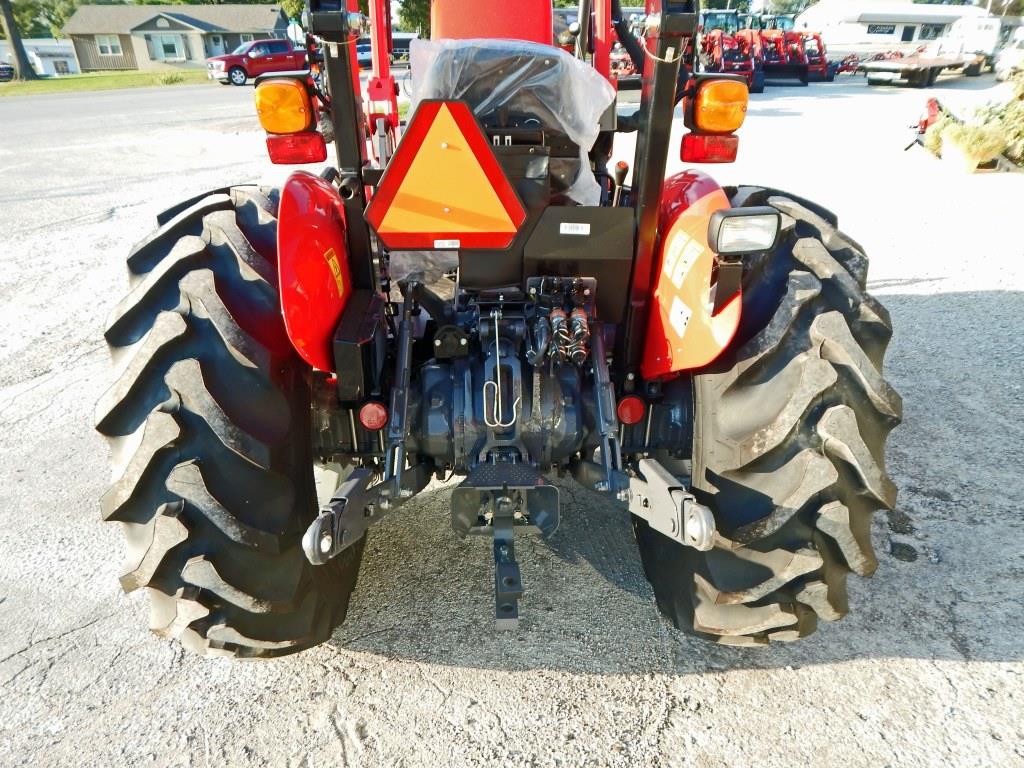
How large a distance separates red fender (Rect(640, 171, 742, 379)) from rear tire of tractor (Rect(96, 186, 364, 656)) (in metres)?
1.15

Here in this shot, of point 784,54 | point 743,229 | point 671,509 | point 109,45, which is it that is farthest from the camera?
point 109,45

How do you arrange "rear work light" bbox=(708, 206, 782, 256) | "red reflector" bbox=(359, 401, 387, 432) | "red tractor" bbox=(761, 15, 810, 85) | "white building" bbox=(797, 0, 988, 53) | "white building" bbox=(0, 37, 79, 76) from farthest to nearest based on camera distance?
"white building" bbox=(0, 37, 79, 76) < "white building" bbox=(797, 0, 988, 53) < "red tractor" bbox=(761, 15, 810, 85) < "red reflector" bbox=(359, 401, 387, 432) < "rear work light" bbox=(708, 206, 782, 256)

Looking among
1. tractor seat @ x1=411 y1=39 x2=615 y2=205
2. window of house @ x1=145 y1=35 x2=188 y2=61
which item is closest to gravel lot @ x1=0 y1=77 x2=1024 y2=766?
tractor seat @ x1=411 y1=39 x2=615 y2=205

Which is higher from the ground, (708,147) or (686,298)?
(708,147)

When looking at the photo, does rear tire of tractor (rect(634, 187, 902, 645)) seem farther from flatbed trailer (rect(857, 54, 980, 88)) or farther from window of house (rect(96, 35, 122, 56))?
window of house (rect(96, 35, 122, 56))

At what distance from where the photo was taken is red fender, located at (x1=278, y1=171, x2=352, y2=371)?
193cm

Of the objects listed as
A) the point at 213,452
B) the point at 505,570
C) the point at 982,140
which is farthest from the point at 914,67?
the point at 213,452

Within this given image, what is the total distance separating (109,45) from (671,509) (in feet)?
225

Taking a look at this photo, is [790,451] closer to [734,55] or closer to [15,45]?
[734,55]

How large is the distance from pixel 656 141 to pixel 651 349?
0.67 meters

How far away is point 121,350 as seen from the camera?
204 centimetres

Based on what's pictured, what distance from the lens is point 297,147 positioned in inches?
88.2

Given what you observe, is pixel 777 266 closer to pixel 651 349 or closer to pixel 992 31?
pixel 651 349

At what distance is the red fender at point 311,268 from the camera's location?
75.9 inches
